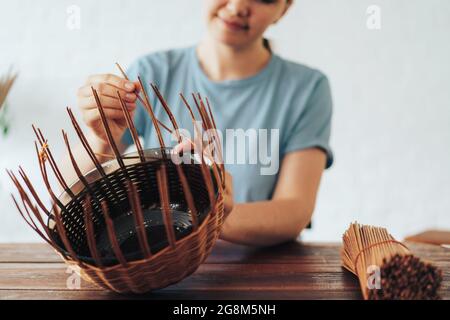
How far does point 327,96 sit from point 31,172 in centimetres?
124

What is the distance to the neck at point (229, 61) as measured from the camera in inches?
42.6

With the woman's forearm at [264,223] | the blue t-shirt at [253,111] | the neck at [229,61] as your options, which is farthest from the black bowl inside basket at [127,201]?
the neck at [229,61]

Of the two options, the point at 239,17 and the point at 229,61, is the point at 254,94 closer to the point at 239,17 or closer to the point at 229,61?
the point at 229,61

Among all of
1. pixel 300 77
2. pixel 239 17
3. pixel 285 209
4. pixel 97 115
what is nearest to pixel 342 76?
pixel 300 77

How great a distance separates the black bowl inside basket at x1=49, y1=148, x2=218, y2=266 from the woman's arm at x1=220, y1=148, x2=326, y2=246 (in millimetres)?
165

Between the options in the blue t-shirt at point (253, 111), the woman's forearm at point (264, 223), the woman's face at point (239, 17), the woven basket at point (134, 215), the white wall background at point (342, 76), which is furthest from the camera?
the white wall background at point (342, 76)

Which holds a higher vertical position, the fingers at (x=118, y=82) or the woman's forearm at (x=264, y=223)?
the fingers at (x=118, y=82)

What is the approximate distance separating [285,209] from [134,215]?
36cm

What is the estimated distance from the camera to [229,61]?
43.0 inches

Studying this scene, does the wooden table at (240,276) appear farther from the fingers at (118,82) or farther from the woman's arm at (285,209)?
the fingers at (118,82)

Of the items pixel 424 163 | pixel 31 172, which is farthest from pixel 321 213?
pixel 31 172

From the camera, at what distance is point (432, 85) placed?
1.74m

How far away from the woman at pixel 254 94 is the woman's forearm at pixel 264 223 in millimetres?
11

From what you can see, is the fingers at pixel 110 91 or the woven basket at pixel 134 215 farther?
the fingers at pixel 110 91
